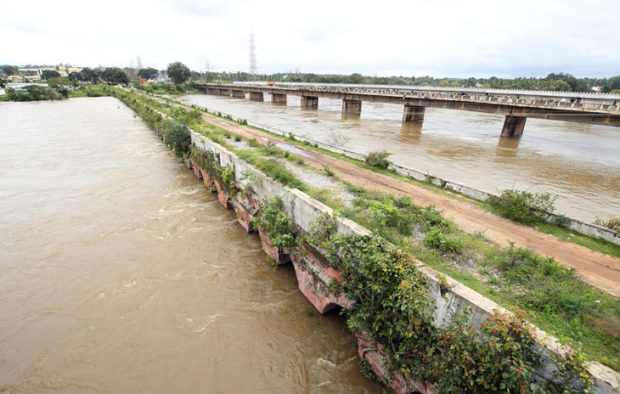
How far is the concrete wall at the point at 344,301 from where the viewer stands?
13.8 ft

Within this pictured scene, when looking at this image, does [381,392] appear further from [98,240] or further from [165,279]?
[98,240]

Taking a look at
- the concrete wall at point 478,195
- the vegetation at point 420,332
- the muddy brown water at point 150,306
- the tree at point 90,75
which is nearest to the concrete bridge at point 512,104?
the concrete wall at point 478,195

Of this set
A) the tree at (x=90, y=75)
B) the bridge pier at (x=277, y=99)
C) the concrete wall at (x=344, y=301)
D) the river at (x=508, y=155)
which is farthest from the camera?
the tree at (x=90, y=75)

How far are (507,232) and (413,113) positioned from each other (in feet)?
123

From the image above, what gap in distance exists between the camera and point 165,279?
10.2 m

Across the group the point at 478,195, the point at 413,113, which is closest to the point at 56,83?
the point at 413,113

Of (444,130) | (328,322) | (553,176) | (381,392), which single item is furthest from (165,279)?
(444,130)

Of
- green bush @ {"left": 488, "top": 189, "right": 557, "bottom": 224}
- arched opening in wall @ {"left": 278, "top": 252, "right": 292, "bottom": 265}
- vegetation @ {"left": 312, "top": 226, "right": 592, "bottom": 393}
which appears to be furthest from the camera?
arched opening in wall @ {"left": 278, "top": 252, "right": 292, "bottom": 265}

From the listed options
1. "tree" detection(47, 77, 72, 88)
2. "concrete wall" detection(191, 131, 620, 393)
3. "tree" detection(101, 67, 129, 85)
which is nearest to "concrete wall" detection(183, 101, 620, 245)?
"concrete wall" detection(191, 131, 620, 393)

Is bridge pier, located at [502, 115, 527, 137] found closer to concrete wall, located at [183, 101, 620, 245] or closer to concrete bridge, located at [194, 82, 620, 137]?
concrete bridge, located at [194, 82, 620, 137]

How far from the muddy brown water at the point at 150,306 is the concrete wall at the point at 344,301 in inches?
39.1

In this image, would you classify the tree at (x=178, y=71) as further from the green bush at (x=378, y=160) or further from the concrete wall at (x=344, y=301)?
the green bush at (x=378, y=160)

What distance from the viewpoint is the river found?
17.9 metres

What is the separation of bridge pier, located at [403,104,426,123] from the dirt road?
31.6 meters
